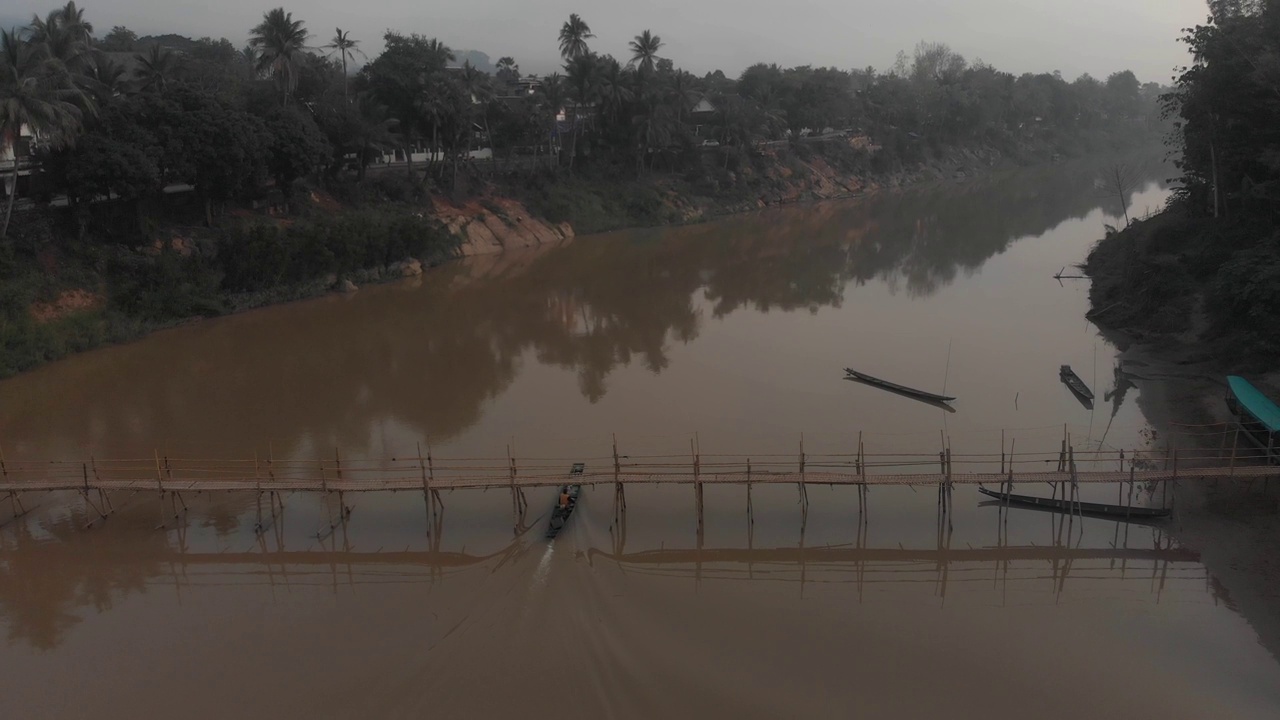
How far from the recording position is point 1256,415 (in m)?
14.9

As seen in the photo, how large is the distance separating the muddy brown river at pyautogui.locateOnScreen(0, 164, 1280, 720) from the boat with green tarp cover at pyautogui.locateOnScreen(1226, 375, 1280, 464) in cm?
173

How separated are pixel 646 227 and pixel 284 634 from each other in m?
39.3

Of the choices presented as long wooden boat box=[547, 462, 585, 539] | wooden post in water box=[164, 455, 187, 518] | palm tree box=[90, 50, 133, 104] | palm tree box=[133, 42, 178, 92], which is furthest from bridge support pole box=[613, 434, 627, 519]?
palm tree box=[133, 42, 178, 92]

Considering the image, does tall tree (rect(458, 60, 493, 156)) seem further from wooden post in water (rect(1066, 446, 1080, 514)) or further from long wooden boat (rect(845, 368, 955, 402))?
wooden post in water (rect(1066, 446, 1080, 514))

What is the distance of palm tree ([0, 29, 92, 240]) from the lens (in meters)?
22.6

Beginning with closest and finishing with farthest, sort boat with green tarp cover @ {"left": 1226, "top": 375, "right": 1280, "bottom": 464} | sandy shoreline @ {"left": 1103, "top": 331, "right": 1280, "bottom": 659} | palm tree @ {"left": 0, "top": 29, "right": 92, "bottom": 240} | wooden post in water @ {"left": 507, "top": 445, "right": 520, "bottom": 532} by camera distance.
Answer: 1. sandy shoreline @ {"left": 1103, "top": 331, "right": 1280, "bottom": 659}
2. wooden post in water @ {"left": 507, "top": 445, "right": 520, "bottom": 532}
3. boat with green tarp cover @ {"left": 1226, "top": 375, "right": 1280, "bottom": 464}
4. palm tree @ {"left": 0, "top": 29, "right": 92, "bottom": 240}

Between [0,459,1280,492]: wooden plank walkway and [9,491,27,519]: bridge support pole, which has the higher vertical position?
[0,459,1280,492]: wooden plank walkway

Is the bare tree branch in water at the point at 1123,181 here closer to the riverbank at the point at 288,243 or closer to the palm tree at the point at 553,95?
the riverbank at the point at 288,243

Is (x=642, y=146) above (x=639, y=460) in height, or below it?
above

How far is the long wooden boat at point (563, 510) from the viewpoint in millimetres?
13188

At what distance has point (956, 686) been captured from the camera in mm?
10000

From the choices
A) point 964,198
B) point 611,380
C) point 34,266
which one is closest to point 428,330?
point 611,380

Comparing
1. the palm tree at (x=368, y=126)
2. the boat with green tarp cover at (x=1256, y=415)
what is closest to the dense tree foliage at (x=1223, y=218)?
the boat with green tarp cover at (x=1256, y=415)

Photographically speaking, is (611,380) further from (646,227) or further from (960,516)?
(646,227)
